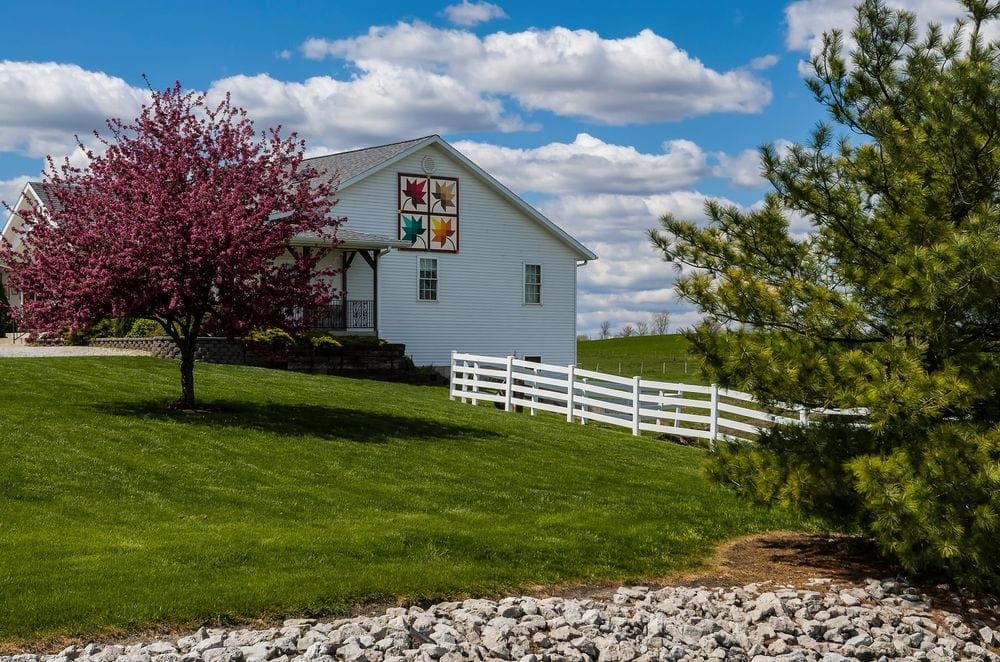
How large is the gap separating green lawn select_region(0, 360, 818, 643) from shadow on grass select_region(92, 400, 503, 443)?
0.18 feet

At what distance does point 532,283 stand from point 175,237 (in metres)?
20.7

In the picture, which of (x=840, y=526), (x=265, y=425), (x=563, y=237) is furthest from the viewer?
(x=563, y=237)

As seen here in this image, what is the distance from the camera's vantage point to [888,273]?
860 cm

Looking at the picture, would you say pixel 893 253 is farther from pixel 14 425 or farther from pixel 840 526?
pixel 14 425

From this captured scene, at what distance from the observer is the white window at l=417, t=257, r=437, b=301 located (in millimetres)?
33438

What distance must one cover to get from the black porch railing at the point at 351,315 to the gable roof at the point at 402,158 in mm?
3476

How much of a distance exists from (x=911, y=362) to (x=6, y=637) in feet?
22.4

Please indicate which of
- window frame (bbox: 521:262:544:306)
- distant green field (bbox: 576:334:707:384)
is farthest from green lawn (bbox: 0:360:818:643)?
distant green field (bbox: 576:334:707:384)

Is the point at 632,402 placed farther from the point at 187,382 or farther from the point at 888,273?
the point at 888,273

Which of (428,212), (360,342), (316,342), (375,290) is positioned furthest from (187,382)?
(428,212)

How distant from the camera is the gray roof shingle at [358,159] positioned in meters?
32.6

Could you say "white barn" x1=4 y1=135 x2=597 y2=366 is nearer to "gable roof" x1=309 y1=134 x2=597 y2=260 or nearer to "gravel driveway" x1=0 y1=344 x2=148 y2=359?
"gable roof" x1=309 y1=134 x2=597 y2=260

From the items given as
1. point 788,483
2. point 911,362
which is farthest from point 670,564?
point 911,362

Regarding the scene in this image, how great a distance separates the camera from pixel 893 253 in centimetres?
910
